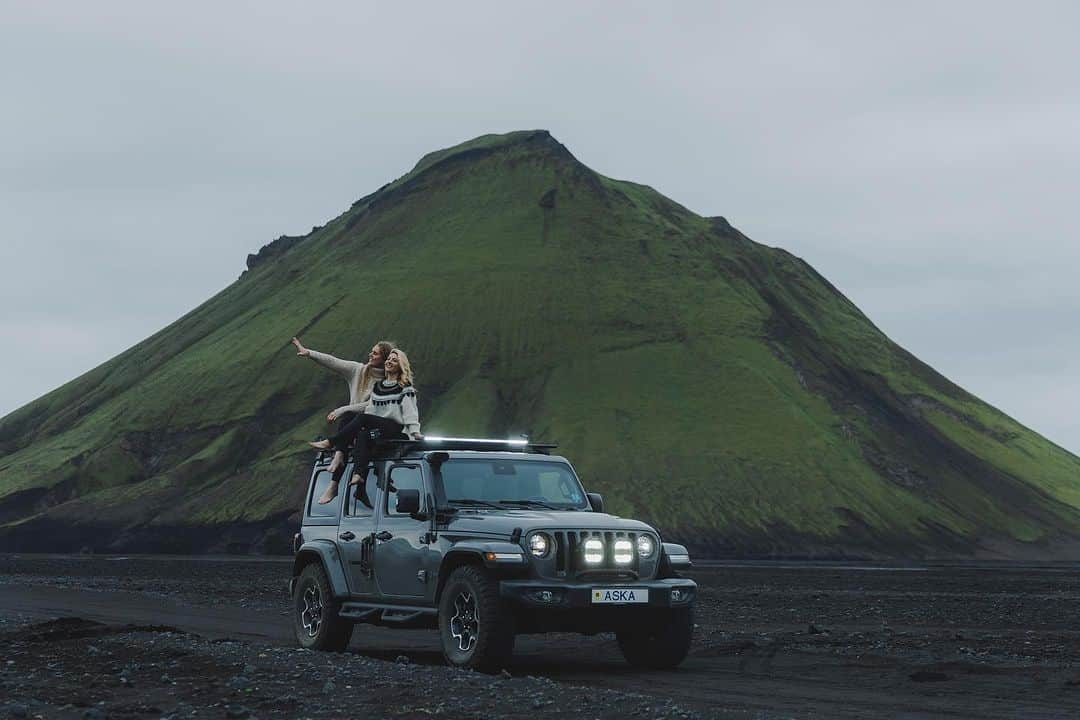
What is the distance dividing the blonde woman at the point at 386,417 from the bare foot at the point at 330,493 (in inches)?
30.3

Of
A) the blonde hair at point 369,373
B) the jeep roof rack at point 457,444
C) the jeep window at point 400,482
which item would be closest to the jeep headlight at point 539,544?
the jeep window at point 400,482

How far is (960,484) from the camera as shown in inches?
6265

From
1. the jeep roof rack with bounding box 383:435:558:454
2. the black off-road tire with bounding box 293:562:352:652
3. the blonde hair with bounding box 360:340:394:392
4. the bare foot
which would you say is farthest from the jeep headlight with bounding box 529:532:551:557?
the bare foot

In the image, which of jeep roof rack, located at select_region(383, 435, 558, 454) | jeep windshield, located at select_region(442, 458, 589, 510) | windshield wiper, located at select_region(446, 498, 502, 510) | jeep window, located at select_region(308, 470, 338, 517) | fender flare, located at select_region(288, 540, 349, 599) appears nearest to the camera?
windshield wiper, located at select_region(446, 498, 502, 510)

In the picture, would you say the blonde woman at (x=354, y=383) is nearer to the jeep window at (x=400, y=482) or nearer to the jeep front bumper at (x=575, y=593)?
the jeep window at (x=400, y=482)

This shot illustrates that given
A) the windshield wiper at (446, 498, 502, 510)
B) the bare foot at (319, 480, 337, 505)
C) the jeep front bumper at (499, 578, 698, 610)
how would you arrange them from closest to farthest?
the jeep front bumper at (499, 578, 698, 610) < the windshield wiper at (446, 498, 502, 510) < the bare foot at (319, 480, 337, 505)

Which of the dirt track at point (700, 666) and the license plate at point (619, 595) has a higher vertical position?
the license plate at point (619, 595)

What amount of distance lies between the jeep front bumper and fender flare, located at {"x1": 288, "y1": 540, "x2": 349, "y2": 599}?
3999mm

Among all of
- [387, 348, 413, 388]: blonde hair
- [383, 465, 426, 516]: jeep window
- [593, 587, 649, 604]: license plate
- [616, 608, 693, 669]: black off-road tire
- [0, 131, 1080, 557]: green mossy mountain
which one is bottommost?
[616, 608, 693, 669]: black off-road tire

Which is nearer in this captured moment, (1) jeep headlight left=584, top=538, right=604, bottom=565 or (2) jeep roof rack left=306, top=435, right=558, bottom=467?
(1) jeep headlight left=584, top=538, right=604, bottom=565

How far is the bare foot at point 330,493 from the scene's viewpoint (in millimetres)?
20062

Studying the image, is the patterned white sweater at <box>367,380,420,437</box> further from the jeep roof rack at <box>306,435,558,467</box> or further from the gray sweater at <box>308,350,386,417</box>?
the jeep roof rack at <box>306,435,558,467</box>

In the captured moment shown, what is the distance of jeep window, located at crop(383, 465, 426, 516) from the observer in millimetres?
18391

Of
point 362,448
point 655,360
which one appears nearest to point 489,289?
point 655,360
